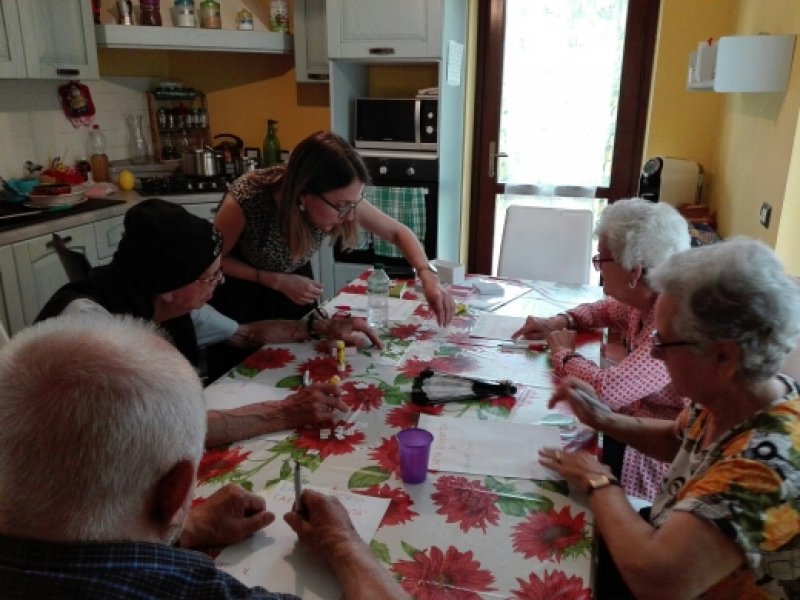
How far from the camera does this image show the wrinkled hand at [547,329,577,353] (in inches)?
73.0

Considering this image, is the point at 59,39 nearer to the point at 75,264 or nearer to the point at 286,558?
the point at 75,264

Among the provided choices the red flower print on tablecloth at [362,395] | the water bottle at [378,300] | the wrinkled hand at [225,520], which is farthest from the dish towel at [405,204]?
the wrinkled hand at [225,520]

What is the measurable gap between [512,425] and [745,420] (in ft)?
1.75

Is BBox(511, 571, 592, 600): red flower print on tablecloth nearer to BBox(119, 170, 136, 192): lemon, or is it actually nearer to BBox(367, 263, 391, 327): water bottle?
BBox(367, 263, 391, 327): water bottle

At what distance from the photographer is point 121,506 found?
0.74 metres

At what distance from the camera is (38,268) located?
9.75 ft

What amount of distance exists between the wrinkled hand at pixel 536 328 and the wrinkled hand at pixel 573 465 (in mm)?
736

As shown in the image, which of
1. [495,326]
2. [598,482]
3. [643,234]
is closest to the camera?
[598,482]

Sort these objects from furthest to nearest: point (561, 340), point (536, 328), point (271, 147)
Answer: point (271, 147) < point (536, 328) < point (561, 340)

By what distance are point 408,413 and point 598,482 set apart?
20.3 inches

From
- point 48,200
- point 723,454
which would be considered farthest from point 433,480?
point 48,200

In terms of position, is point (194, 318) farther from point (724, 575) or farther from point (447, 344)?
point (724, 575)

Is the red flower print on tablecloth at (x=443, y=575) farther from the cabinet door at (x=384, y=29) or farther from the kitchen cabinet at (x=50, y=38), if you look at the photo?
the kitchen cabinet at (x=50, y=38)

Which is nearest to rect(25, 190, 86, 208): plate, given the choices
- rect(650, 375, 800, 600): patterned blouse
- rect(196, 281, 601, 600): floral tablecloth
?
rect(196, 281, 601, 600): floral tablecloth
